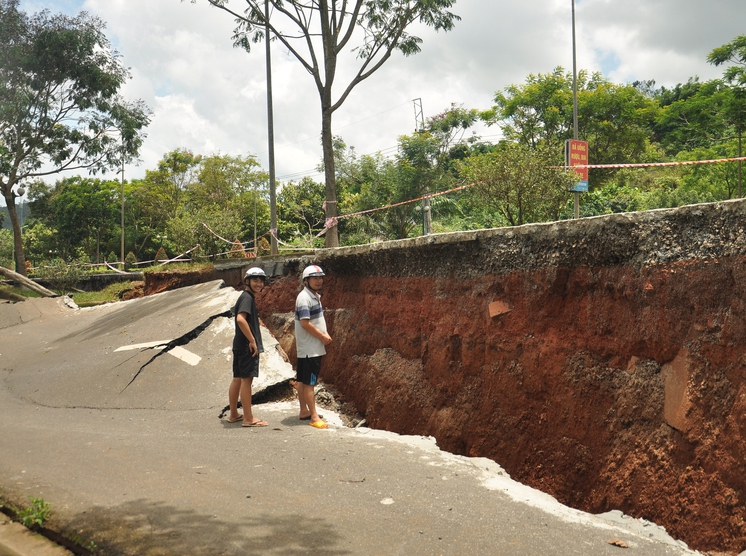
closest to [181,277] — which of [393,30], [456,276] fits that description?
[393,30]

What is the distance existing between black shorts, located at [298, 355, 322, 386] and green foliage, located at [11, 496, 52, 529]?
2.74 m

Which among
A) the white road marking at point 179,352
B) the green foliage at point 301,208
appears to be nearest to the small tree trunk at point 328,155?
the white road marking at point 179,352

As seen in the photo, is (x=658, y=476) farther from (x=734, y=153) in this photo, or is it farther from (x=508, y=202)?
(x=734, y=153)

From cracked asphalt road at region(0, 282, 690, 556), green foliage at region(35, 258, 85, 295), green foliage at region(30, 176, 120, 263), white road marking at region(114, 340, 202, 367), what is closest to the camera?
cracked asphalt road at region(0, 282, 690, 556)

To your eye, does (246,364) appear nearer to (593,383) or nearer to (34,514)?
Result: (34,514)

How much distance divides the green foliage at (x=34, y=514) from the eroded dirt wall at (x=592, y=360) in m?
3.43

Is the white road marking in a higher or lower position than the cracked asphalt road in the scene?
higher

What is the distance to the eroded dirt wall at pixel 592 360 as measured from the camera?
4145 mm

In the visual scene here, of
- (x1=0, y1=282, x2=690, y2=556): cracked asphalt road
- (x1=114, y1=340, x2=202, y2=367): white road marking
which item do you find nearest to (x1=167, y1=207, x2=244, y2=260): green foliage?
(x1=114, y1=340, x2=202, y2=367): white road marking

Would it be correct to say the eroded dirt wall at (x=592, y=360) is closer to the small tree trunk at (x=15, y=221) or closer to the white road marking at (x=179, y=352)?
the white road marking at (x=179, y=352)

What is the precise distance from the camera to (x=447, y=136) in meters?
30.6

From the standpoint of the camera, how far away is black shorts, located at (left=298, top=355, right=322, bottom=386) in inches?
258

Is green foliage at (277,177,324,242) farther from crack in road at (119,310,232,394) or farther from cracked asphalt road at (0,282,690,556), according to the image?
cracked asphalt road at (0,282,690,556)

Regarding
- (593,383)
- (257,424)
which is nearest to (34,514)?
(257,424)
